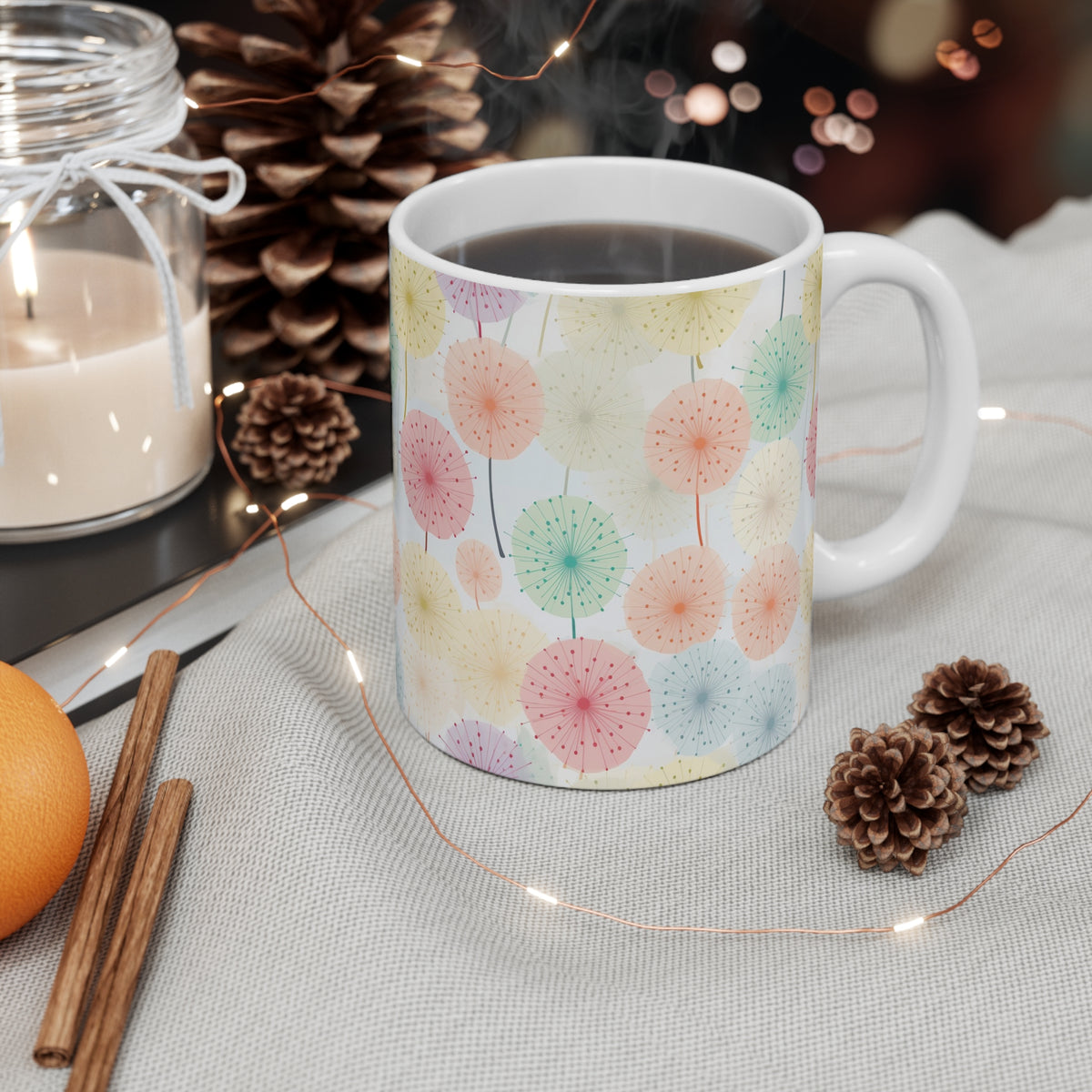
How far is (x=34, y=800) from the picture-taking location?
0.43m

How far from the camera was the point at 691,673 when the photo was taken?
0.49m

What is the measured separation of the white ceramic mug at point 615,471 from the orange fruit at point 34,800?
14 cm

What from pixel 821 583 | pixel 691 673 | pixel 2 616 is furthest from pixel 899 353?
pixel 2 616

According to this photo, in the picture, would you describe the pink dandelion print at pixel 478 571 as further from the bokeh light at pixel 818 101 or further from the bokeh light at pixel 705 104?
the bokeh light at pixel 818 101

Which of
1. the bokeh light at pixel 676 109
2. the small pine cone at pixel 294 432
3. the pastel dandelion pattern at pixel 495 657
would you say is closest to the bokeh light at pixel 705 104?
the bokeh light at pixel 676 109

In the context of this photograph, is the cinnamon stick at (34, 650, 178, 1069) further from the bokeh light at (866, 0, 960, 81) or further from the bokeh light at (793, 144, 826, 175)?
the bokeh light at (866, 0, 960, 81)

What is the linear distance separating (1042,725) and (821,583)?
109 mm

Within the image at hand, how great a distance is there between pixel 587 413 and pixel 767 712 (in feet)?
0.52

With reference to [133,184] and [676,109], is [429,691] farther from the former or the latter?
[676,109]

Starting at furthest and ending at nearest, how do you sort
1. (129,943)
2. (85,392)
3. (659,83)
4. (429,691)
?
(659,83), (85,392), (429,691), (129,943)

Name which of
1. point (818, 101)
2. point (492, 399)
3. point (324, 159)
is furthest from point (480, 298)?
point (818, 101)

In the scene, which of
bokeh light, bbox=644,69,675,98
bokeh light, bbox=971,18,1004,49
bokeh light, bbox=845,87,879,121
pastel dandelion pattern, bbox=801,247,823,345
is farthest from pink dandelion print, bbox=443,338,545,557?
bokeh light, bbox=971,18,1004,49

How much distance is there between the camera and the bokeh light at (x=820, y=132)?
1.11 m

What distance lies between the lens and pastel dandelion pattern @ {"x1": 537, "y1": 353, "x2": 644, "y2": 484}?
0.44m
